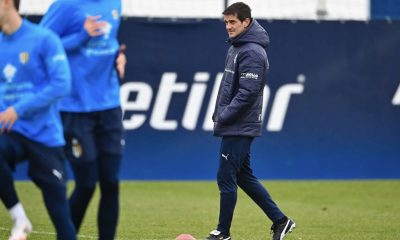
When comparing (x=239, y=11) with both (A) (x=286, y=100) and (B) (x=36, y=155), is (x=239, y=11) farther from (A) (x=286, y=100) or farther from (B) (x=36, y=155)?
(A) (x=286, y=100)

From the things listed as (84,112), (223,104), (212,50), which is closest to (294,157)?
(212,50)

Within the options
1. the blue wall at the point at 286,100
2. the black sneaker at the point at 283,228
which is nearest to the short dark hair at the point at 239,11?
the black sneaker at the point at 283,228

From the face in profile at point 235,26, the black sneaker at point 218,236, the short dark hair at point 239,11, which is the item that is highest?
the short dark hair at point 239,11

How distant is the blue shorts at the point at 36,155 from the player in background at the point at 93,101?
0.55 meters

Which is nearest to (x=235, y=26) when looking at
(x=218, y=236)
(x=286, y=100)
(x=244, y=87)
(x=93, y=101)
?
(x=244, y=87)

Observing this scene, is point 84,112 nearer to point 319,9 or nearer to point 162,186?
point 162,186

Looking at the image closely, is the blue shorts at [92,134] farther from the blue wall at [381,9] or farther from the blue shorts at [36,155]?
the blue wall at [381,9]

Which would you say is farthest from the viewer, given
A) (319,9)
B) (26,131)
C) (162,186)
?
(319,9)

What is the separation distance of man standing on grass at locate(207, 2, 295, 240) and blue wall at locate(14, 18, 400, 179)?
664 cm

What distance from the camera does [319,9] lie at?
16.9 metres

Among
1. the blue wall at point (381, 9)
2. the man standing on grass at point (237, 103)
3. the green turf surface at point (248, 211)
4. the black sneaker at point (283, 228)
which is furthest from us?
the blue wall at point (381, 9)

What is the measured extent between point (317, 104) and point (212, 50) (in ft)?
6.14

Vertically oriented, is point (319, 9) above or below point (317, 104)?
above

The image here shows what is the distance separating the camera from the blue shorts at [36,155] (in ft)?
22.7
